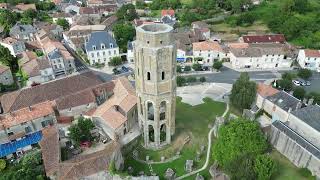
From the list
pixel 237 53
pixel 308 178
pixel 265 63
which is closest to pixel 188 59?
pixel 237 53

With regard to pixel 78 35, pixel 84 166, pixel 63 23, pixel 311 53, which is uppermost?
pixel 63 23

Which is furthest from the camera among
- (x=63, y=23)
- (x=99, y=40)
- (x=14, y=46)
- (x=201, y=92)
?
(x=63, y=23)

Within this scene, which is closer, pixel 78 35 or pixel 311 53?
pixel 311 53

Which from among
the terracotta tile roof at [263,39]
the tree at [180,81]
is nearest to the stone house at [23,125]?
the tree at [180,81]

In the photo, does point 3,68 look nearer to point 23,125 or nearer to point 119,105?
point 23,125

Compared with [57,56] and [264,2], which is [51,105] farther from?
[264,2]

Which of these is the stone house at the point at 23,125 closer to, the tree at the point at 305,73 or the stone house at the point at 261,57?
the stone house at the point at 261,57

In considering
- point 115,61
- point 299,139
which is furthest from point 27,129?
point 299,139
